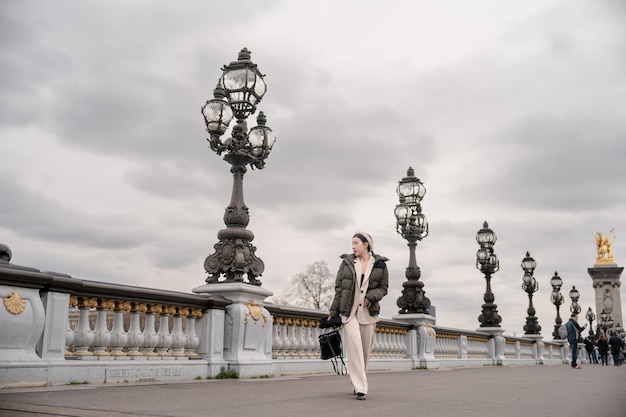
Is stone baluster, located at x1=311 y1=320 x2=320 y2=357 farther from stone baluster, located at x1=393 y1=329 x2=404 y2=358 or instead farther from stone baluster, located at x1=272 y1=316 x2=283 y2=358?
stone baluster, located at x1=393 y1=329 x2=404 y2=358

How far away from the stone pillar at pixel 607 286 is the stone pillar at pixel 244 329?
94462 mm

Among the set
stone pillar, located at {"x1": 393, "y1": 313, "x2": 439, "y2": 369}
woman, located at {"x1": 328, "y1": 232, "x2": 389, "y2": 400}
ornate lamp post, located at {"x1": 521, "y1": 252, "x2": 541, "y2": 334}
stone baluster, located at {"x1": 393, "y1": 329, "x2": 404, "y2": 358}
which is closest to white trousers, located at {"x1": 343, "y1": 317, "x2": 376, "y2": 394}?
woman, located at {"x1": 328, "y1": 232, "x2": 389, "y2": 400}

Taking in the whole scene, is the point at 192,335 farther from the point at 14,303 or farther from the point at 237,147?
the point at 14,303

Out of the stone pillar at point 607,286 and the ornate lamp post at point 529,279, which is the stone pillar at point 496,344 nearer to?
the ornate lamp post at point 529,279

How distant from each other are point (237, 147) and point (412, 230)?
31.1 ft

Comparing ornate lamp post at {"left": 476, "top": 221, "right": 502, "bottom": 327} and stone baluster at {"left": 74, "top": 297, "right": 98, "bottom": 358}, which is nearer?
stone baluster at {"left": 74, "top": 297, "right": 98, "bottom": 358}

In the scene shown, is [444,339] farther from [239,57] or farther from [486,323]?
[239,57]

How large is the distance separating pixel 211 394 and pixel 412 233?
1351 cm

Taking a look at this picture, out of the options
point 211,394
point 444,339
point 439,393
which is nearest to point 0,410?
point 211,394

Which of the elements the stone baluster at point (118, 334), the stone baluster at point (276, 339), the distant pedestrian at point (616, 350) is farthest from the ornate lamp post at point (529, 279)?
the stone baluster at point (118, 334)

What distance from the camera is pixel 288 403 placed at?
7.61 metres

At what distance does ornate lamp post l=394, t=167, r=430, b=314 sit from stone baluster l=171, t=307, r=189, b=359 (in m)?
10.9

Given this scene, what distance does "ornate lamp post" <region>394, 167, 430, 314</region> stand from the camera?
21188mm

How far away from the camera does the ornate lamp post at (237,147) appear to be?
1244cm
